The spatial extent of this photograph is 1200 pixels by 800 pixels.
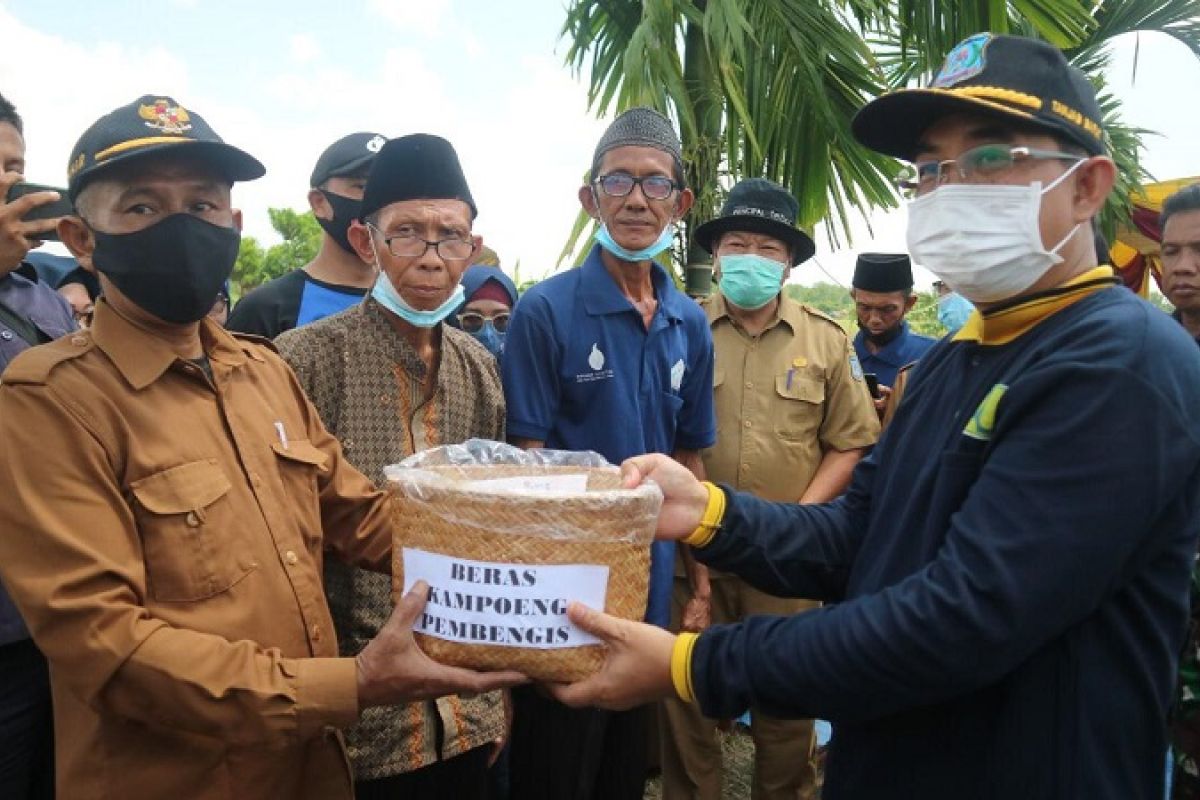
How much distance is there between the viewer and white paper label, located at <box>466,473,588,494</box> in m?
1.64

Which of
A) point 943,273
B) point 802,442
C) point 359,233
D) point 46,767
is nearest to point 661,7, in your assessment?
point 802,442

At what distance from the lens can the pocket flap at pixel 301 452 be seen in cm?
184

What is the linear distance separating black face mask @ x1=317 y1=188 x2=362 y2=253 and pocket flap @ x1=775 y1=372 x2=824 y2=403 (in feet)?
6.21

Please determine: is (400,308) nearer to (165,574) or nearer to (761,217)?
(165,574)

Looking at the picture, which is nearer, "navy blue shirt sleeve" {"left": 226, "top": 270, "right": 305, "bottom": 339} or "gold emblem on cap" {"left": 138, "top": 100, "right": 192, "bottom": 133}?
"gold emblem on cap" {"left": 138, "top": 100, "right": 192, "bottom": 133}

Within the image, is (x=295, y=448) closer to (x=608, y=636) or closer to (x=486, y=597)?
(x=486, y=597)

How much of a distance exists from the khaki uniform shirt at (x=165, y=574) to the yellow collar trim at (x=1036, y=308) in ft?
4.58

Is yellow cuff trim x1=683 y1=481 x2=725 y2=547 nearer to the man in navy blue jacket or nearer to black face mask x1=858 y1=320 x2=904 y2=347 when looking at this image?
the man in navy blue jacket

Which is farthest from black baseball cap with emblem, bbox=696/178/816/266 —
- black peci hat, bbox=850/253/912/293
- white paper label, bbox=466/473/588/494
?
white paper label, bbox=466/473/588/494

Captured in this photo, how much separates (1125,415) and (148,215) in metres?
1.83

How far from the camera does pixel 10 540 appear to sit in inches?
57.8

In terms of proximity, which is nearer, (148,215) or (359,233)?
(148,215)

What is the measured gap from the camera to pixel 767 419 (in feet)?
12.1

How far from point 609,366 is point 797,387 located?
4.00 feet
